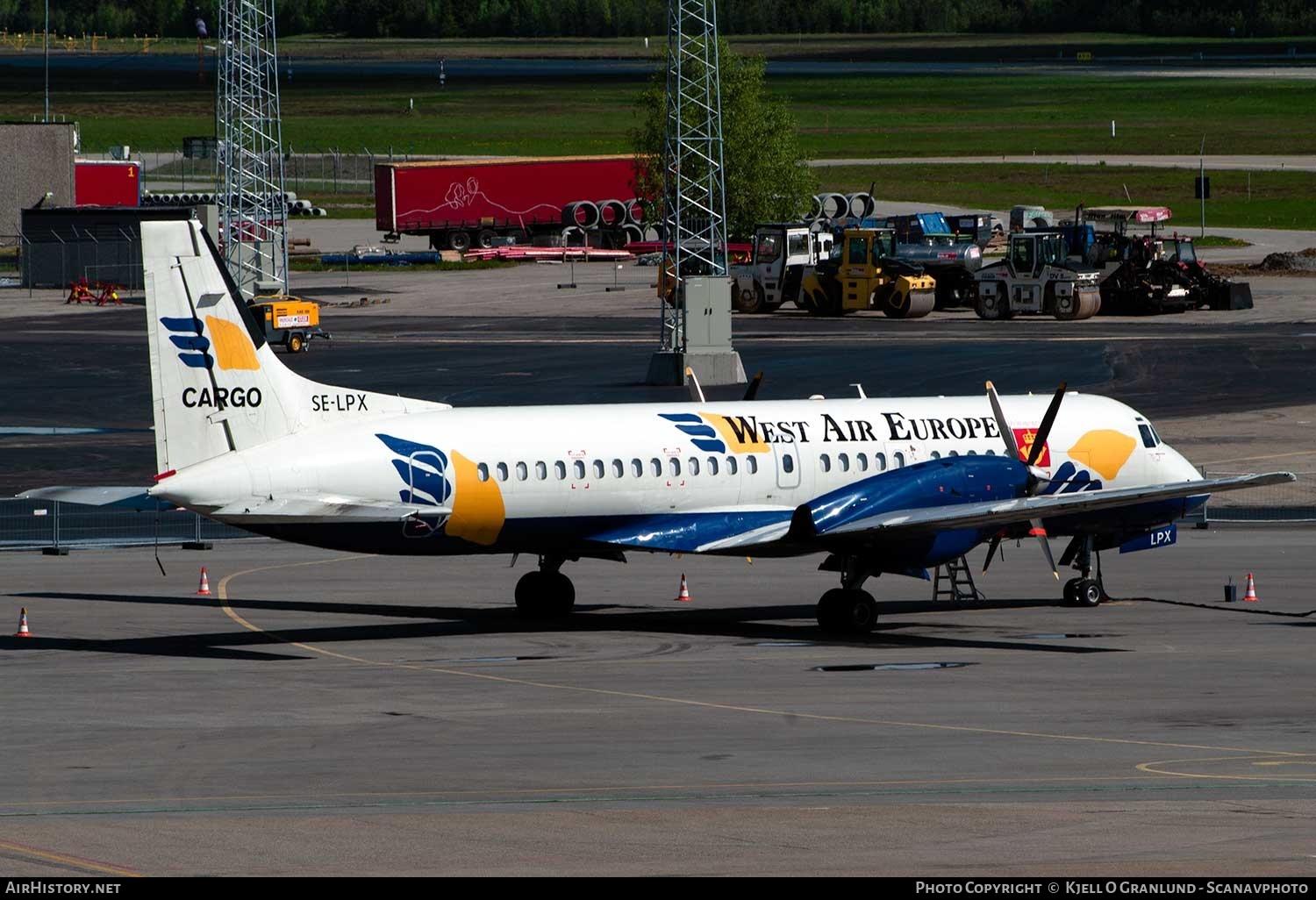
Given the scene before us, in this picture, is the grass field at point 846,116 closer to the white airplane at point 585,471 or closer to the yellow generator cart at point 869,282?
the yellow generator cart at point 869,282

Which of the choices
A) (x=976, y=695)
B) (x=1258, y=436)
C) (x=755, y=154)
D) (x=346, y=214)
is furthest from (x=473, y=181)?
(x=976, y=695)

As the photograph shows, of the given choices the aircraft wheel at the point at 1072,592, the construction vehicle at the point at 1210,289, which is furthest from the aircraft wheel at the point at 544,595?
the construction vehicle at the point at 1210,289

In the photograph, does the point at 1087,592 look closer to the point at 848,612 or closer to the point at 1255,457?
the point at 848,612

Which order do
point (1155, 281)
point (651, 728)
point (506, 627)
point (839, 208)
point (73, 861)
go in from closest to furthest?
point (73, 861)
point (651, 728)
point (506, 627)
point (1155, 281)
point (839, 208)

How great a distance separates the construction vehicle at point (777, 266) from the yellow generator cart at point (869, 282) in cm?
85

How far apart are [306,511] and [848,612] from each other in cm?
805

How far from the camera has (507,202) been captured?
106438mm

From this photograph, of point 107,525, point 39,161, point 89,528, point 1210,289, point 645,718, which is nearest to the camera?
point 645,718

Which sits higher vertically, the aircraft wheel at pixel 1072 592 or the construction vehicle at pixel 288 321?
the construction vehicle at pixel 288 321

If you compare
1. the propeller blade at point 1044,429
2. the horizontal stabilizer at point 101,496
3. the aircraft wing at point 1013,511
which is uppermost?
the propeller blade at point 1044,429

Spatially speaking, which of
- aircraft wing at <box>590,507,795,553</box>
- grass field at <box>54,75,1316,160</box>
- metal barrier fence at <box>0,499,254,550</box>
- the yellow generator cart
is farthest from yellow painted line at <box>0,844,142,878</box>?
grass field at <box>54,75,1316,160</box>

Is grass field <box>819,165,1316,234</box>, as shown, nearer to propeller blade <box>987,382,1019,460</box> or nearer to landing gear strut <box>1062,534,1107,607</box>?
landing gear strut <box>1062,534,1107,607</box>

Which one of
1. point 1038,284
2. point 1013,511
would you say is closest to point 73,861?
point 1013,511

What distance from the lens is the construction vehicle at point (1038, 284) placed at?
248 feet
